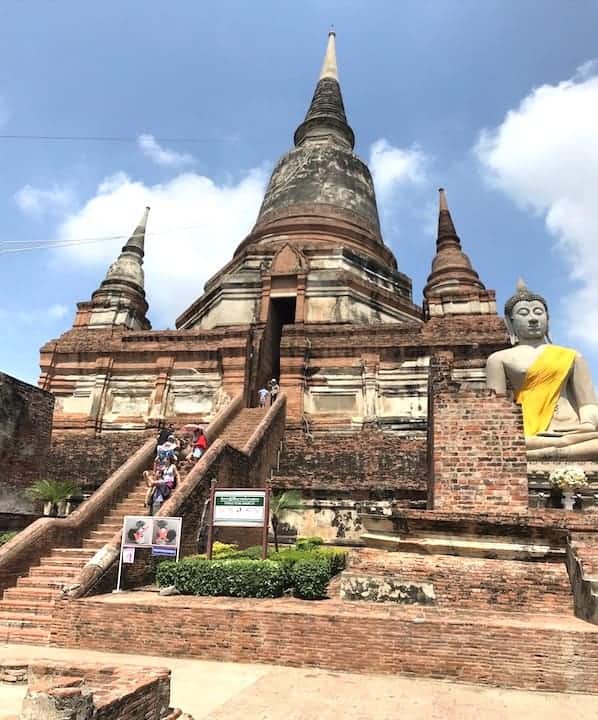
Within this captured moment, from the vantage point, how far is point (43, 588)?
9.07 meters

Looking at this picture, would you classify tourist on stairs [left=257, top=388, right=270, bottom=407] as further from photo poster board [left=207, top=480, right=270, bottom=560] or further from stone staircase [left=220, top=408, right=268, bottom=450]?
photo poster board [left=207, top=480, right=270, bottom=560]

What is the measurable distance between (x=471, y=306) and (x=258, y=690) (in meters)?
18.4

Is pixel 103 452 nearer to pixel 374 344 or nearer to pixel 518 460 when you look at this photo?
pixel 374 344

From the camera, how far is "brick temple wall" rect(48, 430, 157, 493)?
15142mm

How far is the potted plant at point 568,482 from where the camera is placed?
805 centimetres

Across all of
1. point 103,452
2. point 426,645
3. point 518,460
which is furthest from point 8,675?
point 103,452

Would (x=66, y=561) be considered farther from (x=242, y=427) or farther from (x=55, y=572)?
(x=242, y=427)

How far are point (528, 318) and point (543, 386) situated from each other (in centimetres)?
129

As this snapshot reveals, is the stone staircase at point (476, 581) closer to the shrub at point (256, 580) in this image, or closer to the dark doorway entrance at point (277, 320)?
the shrub at point (256, 580)

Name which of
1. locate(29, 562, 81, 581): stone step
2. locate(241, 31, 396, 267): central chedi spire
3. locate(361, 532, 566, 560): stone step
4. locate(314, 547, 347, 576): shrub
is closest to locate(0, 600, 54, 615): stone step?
locate(29, 562, 81, 581): stone step

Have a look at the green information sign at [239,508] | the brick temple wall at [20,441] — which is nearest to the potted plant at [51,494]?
the brick temple wall at [20,441]

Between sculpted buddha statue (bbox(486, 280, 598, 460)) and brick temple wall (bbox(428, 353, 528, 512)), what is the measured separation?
1089 mm

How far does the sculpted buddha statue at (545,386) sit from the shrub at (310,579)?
3.54m

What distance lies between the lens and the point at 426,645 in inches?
232
